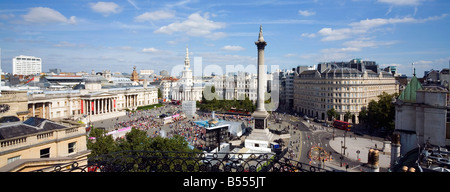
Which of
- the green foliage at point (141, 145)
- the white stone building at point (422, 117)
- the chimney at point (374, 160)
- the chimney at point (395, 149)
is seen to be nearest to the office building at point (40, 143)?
the green foliage at point (141, 145)

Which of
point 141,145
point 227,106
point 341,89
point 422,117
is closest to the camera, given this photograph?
point 422,117

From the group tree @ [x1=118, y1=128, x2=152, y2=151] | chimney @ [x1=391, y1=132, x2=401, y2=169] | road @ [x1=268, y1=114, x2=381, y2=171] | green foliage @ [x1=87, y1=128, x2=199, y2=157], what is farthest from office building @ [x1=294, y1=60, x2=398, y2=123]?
tree @ [x1=118, y1=128, x2=152, y2=151]

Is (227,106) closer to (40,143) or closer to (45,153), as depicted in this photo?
(45,153)

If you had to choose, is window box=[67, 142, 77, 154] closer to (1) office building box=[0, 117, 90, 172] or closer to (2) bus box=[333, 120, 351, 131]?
(1) office building box=[0, 117, 90, 172]

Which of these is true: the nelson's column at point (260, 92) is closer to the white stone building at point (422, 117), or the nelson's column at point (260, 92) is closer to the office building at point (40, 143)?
the white stone building at point (422, 117)

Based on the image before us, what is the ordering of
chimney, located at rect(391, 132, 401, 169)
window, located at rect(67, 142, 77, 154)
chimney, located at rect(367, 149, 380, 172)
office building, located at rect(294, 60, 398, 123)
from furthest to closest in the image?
office building, located at rect(294, 60, 398, 123) → chimney, located at rect(391, 132, 401, 169) → window, located at rect(67, 142, 77, 154) → chimney, located at rect(367, 149, 380, 172)

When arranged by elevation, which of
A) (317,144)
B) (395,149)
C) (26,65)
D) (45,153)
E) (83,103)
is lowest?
(317,144)

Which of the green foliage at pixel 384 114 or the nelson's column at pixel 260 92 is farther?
the green foliage at pixel 384 114

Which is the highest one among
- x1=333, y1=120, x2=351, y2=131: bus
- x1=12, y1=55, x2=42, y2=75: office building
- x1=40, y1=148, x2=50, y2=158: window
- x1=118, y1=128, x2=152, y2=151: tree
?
x1=12, y1=55, x2=42, y2=75: office building

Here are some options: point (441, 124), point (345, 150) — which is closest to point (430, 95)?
point (441, 124)

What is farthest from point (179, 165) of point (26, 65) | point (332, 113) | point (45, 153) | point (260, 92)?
point (26, 65)

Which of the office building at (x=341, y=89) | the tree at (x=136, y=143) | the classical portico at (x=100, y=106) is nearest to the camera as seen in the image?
the tree at (x=136, y=143)

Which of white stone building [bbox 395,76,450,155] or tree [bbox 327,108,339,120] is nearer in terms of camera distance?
white stone building [bbox 395,76,450,155]
